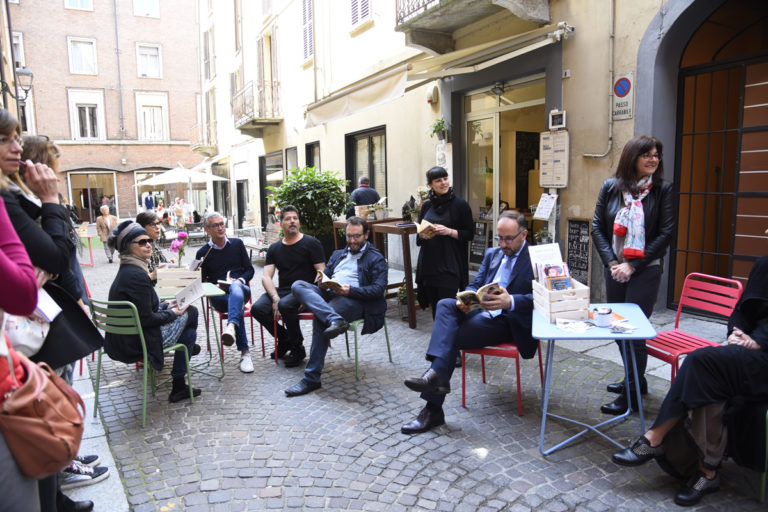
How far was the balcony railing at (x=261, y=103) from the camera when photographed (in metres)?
15.4

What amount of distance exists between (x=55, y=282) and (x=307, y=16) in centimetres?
1224

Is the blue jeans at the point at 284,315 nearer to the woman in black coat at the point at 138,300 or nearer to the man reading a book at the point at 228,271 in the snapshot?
the man reading a book at the point at 228,271

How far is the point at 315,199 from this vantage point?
27.0ft

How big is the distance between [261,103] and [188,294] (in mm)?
12644

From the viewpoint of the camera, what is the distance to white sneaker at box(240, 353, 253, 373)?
16.0ft

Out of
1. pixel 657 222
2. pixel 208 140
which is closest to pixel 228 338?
pixel 657 222

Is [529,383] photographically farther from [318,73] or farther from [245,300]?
[318,73]

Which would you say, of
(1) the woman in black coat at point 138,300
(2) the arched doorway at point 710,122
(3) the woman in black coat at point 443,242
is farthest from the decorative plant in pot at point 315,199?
(2) the arched doorway at point 710,122

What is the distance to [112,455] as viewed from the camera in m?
3.38

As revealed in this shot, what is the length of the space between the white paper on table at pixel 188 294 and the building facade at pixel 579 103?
3.25 m

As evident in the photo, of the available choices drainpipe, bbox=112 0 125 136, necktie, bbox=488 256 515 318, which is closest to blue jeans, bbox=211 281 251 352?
necktie, bbox=488 256 515 318

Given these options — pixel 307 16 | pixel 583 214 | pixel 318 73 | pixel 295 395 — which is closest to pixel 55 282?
pixel 295 395

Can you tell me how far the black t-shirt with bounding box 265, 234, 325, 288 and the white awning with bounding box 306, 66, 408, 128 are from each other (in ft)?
7.21

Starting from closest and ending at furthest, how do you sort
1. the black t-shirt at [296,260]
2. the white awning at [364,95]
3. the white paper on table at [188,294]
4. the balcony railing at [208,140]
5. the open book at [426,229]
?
the white paper on table at [188,294] → the open book at [426,229] → the black t-shirt at [296,260] → the white awning at [364,95] → the balcony railing at [208,140]
